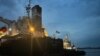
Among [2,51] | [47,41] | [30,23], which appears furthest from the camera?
[30,23]

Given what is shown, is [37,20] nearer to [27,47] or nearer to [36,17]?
[36,17]

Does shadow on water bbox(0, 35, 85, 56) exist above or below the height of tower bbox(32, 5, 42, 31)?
below

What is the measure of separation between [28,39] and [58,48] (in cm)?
1160

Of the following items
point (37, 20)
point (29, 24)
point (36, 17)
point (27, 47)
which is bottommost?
point (27, 47)

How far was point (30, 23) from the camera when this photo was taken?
88.8 m

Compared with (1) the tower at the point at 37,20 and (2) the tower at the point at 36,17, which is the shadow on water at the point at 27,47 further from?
(2) the tower at the point at 36,17

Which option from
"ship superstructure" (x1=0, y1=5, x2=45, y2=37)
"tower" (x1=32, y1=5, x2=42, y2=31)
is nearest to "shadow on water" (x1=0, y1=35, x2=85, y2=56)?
"ship superstructure" (x1=0, y1=5, x2=45, y2=37)

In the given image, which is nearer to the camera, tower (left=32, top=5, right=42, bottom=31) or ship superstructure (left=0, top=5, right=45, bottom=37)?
ship superstructure (left=0, top=5, right=45, bottom=37)

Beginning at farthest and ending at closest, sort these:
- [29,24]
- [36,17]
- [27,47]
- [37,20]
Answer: [37,20] → [36,17] → [29,24] → [27,47]

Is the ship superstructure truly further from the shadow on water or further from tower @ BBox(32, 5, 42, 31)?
the shadow on water

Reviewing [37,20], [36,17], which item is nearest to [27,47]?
[36,17]

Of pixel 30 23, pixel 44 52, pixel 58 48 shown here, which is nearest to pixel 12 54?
pixel 44 52

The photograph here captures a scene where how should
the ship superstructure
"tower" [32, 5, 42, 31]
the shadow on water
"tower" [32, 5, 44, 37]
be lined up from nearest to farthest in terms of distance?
the shadow on water, the ship superstructure, "tower" [32, 5, 44, 37], "tower" [32, 5, 42, 31]

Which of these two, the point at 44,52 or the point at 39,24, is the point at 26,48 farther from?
the point at 39,24
